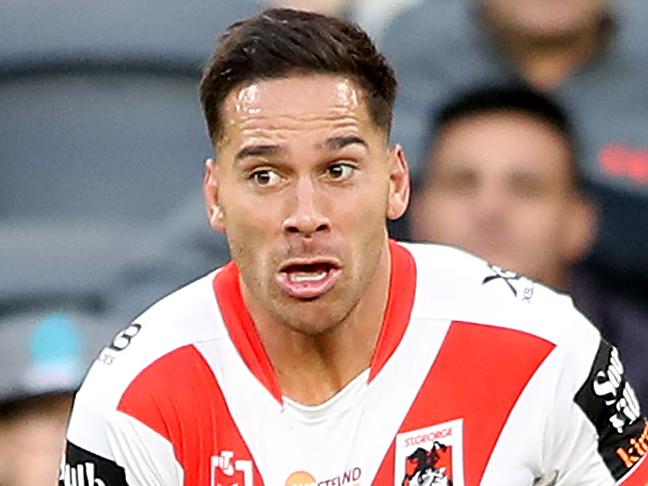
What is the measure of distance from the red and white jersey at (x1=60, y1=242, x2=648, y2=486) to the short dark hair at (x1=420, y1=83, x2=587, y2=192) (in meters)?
1.88

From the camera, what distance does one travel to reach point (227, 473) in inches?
108

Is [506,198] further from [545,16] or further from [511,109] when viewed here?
[545,16]

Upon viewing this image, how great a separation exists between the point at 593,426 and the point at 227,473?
61cm

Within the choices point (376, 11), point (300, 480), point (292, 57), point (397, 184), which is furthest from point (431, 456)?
point (376, 11)

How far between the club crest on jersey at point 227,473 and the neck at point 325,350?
172 mm

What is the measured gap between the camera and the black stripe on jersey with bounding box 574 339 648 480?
2781 millimetres

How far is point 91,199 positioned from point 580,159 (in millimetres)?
1385

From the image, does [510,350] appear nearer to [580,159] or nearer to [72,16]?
[580,159]

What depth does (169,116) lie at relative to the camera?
15.7ft

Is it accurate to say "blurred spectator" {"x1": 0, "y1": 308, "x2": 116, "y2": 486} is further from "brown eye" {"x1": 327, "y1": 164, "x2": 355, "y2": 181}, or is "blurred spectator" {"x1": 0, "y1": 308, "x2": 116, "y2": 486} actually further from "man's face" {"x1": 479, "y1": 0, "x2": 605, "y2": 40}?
"brown eye" {"x1": 327, "y1": 164, "x2": 355, "y2": 181}

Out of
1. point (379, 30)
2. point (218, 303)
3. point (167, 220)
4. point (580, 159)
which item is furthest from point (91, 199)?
point (218, 303)

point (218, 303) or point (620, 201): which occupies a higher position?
point (620, 201)

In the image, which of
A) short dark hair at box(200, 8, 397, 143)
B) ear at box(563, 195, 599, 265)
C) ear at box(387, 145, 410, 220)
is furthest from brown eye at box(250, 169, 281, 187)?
ear at box(563, 195, 599, 265)

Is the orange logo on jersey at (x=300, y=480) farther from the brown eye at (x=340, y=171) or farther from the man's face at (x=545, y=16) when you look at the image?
the man's face at (x=545, y=16)
